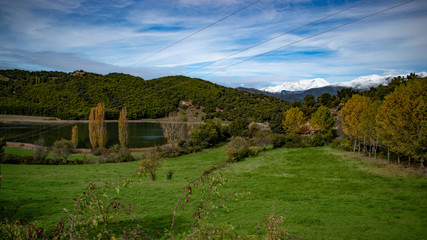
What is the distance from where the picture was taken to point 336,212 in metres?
15.1

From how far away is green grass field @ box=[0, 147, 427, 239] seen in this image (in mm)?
12969

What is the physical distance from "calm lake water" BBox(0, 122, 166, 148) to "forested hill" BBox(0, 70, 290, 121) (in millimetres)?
3700

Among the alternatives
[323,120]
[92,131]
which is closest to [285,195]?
[323,120]

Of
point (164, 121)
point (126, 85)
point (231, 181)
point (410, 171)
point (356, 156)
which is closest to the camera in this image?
point (410, 171)

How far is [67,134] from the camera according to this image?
5953cm

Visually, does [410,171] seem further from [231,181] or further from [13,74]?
[13,74]

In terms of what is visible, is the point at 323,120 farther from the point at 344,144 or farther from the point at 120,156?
the point at 120,156

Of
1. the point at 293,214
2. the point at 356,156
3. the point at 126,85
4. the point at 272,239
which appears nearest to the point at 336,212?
the point at 293,214

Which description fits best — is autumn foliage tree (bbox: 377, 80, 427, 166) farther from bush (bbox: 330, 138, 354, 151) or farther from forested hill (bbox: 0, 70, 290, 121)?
forested hill (bbox: 0, 70, 290, 121)

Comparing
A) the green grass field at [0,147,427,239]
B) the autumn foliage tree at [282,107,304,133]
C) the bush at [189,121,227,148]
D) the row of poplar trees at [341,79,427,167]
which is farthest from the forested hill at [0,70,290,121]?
the row of poplar trees at [341,79,427,167]

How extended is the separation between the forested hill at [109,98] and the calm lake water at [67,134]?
3700 mm

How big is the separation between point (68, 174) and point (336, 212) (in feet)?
90.7

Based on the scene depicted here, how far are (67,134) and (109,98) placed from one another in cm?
3720

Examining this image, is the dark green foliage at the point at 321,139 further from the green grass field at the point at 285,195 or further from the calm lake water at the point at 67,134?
the calm lake water at the point at 67,134
